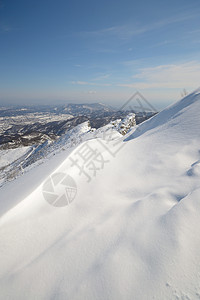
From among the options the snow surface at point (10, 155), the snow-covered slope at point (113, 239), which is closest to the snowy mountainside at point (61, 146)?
the snow surface at point (10, 155)

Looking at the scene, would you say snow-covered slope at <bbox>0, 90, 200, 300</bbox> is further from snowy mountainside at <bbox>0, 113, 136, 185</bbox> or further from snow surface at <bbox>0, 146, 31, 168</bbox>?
snow surface at <bbox>0, 146, 31, 168</bbox>

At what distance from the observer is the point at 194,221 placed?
2.29 m

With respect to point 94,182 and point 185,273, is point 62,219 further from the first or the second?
point 185,273

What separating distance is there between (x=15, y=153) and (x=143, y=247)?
166 ft

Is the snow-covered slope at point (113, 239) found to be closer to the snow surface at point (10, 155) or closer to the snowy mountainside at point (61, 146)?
the snowy mountainside at point (61, 146)

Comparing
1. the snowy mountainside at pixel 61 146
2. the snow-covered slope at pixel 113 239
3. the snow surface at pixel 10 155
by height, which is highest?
the snow-covered slope at pixel 113 239

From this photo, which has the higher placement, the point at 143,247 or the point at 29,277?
the point at 143,247

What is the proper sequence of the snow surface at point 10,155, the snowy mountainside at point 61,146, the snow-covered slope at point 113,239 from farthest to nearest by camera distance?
1. the snow surface at point 10,155
2. the snowy mountainside at point 61,146
3. the snow-covered slope at point 113,239

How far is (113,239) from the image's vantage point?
2568 millimetres

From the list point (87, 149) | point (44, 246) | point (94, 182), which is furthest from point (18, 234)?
point (87, 149)

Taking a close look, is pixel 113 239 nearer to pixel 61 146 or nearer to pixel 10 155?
pixel 61 146

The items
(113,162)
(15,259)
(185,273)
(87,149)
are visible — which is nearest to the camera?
(185,273)

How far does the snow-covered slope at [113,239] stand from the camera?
6.04 feet

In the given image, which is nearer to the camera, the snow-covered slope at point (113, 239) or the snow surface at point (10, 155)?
the snow-covered slope at point (113, 239)
